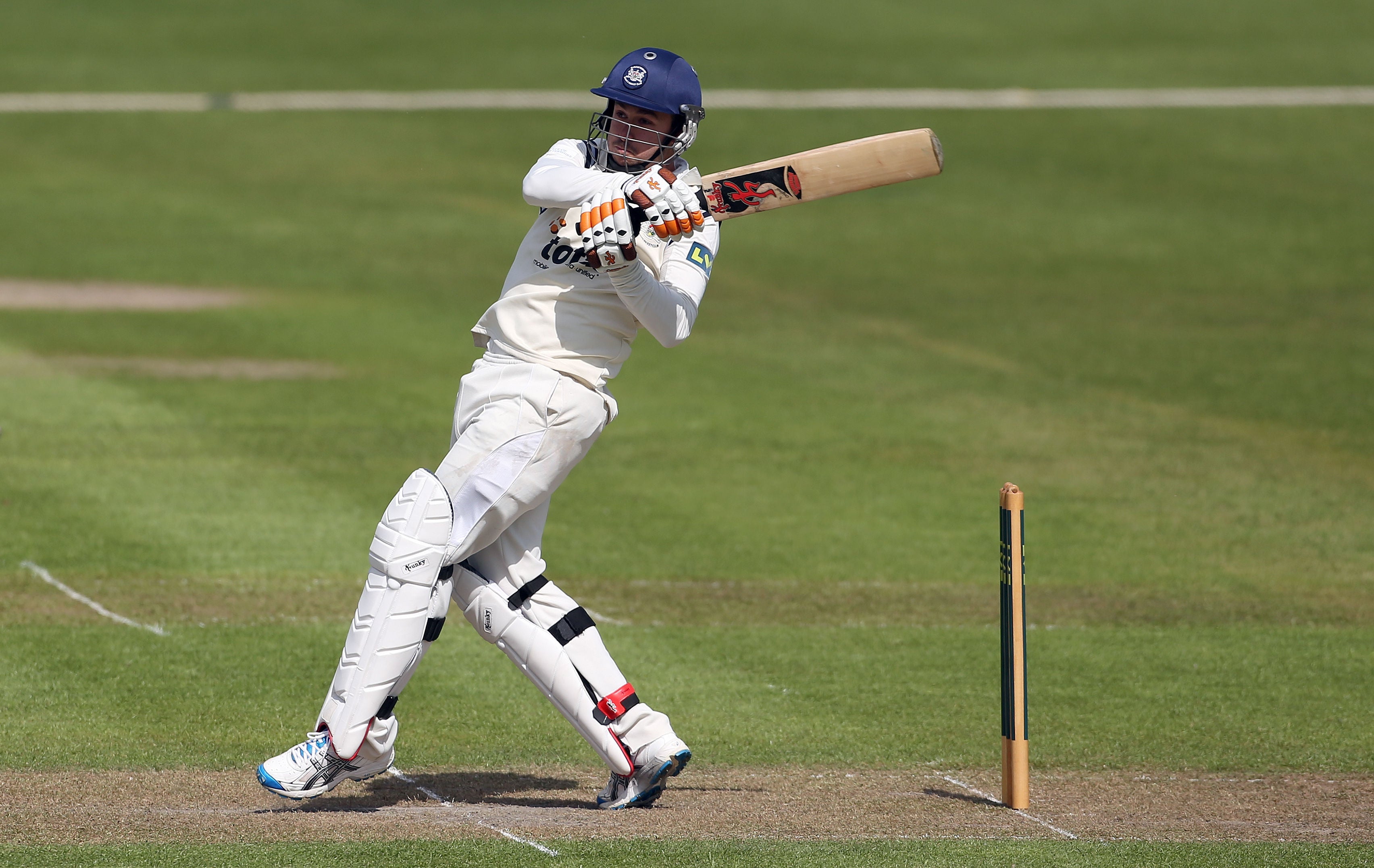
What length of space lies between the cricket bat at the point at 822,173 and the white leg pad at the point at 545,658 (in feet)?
5.10

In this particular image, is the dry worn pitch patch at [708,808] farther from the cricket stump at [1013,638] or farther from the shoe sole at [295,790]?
the cricket stump at [1013,638]

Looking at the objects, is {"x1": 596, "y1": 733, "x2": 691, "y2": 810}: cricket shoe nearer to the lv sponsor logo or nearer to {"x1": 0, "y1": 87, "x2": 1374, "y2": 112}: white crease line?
the lv sponsor logo

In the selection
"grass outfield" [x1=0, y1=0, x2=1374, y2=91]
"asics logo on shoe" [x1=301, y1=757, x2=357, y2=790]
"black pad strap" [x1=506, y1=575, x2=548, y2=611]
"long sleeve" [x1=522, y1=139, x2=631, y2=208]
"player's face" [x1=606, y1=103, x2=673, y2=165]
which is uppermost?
"grass outfield" [x1=0, y1=0, x2=1374, y2=91]

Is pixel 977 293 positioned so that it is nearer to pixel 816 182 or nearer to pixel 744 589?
pixel 744 589

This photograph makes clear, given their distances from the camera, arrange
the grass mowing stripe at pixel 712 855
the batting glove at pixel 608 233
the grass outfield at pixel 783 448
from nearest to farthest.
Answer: the grass mowing stripe at pixel 712 855 < the batting glove at pixel 608 233 < the grass outfield at pixel 783 448

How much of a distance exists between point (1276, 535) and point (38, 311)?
1250 cm

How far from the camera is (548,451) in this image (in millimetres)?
5707

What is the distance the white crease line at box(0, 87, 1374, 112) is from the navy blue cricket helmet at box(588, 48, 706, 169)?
75.7ft

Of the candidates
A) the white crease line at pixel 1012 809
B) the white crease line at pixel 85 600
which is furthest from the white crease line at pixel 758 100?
the white crease line at pixel 1012 809

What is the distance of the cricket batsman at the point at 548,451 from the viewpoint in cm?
553

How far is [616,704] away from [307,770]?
106cm

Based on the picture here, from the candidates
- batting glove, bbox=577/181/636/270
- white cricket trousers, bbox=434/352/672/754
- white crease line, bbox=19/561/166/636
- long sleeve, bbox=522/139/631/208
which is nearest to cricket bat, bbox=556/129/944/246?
long sleeve, bbox=522/139/631/208

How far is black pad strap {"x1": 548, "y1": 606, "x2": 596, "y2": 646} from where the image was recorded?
5879mm

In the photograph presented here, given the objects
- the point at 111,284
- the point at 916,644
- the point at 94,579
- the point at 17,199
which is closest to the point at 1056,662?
the point at 916,644
